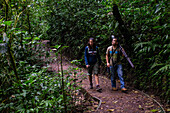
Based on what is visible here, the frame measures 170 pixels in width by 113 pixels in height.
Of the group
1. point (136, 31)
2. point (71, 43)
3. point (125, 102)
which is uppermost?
point (136, 31)

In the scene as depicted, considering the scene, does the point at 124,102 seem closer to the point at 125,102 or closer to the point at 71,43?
the point at 125,102

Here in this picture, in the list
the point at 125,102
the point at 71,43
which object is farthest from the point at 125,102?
the point at 71,43

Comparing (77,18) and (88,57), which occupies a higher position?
(77,18)

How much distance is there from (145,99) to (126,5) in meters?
4.72

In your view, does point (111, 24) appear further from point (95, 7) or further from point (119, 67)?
point (95, 7)

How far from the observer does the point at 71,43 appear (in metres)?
12.5

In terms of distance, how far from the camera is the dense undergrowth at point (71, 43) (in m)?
Result: 2.92

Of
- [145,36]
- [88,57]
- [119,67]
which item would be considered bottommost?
[119,67]

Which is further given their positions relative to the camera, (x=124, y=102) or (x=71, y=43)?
(x=71, y=43)

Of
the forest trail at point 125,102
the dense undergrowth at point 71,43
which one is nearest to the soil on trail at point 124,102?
the forest trail at point 125,102

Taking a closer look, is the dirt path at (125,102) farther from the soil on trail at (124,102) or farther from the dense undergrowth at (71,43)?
the dense undergrowth at (71,43)

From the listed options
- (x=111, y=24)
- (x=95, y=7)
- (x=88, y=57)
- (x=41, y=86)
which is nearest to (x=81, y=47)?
(x=95, y=7)

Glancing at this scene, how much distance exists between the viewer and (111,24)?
290 inches

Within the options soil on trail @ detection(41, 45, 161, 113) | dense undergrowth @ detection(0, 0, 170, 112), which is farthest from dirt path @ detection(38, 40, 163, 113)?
dense undergrowth @ detection(0, 0, 170, 112)
